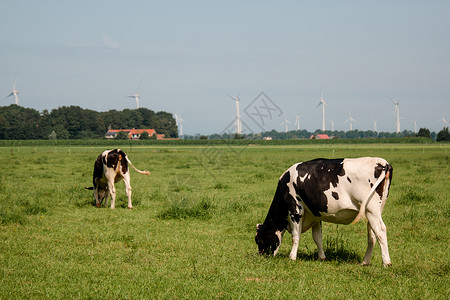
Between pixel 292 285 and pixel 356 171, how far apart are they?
213cm

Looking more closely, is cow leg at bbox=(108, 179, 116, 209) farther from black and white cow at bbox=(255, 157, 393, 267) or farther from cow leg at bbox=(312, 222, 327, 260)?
cow leg at bbox=(312, 222, 327, 260)

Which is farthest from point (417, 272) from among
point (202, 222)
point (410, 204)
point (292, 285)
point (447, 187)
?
point (447, 187)

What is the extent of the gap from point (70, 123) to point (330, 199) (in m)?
117

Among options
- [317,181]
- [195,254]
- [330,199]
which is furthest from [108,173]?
[330,199]

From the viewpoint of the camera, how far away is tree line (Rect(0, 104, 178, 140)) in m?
108

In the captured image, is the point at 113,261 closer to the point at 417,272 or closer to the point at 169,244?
the point at 169,244

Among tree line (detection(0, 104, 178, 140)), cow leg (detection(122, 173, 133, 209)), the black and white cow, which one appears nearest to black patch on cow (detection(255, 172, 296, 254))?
the black and white cow

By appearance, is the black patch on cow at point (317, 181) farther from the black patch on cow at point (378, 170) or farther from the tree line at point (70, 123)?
the tree line at point (70, 123)

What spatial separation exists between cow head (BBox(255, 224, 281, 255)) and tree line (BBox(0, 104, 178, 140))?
354 ft

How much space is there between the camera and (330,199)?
6.93 metres

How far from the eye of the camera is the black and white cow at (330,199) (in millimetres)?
6715

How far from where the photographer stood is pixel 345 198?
6.84 meters

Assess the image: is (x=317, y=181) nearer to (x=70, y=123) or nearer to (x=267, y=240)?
(x=267, y=240)

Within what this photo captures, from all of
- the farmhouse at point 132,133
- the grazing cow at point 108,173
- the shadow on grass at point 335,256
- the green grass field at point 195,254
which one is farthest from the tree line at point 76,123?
the shadow on grass at point 335,256
